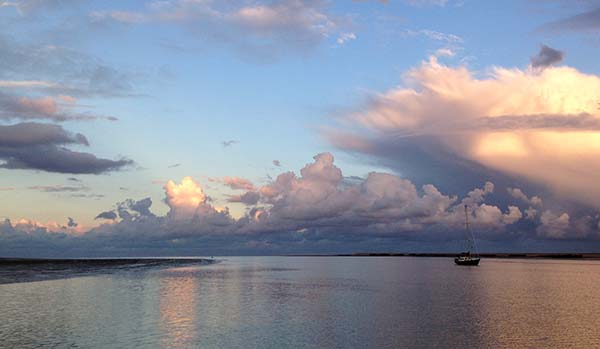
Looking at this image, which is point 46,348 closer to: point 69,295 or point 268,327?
point 268,327

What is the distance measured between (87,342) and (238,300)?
34.8 m

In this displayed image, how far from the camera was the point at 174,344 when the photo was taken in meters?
40.8

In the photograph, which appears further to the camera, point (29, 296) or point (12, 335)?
point (29, 296)

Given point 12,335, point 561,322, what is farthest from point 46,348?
point 561,322

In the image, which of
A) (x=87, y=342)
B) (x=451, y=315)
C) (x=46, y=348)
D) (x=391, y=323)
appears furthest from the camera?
(x=451, y=315)

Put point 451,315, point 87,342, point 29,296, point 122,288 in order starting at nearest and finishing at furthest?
point 87,342, point 451,315, point 29,296, point 122,288

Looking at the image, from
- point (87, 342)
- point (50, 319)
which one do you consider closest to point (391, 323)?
point (87, 342)

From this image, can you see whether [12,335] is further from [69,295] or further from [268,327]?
[69,295]

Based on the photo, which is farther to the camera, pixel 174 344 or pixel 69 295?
pixel 69 295

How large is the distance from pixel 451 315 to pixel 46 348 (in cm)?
4256

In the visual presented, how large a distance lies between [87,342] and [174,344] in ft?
22.4

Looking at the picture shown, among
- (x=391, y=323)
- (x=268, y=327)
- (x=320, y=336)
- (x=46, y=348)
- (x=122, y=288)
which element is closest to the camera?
(x=46, y=348)

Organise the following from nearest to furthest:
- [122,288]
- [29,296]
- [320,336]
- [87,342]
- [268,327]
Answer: [87,342], [320,336], [268,327], [29,296], [122,288]

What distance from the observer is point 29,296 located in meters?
71.7
